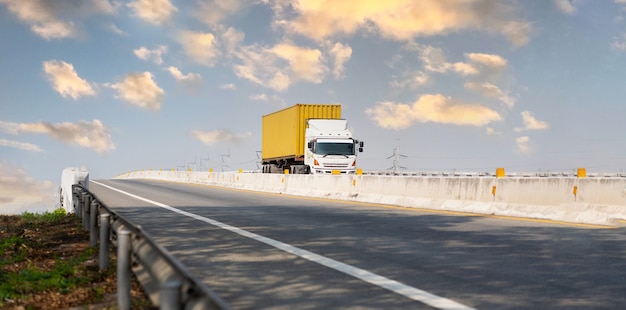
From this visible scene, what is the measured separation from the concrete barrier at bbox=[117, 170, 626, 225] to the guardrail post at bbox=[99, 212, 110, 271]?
1005 centimetres

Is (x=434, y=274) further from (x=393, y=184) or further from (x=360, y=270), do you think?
(x=393, y=184)

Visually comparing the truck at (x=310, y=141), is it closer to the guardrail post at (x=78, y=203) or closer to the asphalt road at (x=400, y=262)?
the guardrail post at (x=78, y=203)

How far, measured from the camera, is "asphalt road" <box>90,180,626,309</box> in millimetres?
5887

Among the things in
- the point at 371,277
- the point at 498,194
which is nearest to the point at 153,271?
the point at 371,277

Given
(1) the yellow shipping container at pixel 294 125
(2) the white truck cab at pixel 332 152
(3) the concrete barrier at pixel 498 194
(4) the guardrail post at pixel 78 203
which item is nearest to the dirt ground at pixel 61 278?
(4) the guardrail post at pixel 78 203

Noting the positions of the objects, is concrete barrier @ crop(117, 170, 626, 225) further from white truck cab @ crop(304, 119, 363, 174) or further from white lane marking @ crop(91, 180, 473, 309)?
white truck cab @ crop(304, 119, 363, 174)

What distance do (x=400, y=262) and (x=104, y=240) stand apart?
3.58 metres

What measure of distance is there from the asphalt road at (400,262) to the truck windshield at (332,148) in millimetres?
22556

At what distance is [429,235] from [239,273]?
4678 millimetres

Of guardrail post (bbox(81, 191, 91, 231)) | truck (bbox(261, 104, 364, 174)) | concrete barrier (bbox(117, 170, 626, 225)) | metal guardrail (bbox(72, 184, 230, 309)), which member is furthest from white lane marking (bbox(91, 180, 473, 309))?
truck (bbox(261, 104, 364, 174))

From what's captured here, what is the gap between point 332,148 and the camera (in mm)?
36844

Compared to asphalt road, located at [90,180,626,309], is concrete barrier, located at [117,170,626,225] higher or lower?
higher

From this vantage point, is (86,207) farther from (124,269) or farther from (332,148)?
(332,148)

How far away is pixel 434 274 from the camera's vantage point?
23.2 ft
